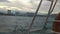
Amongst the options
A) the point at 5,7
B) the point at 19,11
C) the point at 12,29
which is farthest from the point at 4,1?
the point at 12,29

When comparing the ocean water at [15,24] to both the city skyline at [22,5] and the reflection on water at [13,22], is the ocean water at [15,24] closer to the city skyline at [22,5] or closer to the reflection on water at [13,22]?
the reflection on water at [13,22]

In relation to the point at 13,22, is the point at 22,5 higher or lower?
higher

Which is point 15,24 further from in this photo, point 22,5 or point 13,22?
point 22,5

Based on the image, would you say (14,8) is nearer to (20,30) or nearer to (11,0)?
(11,0)

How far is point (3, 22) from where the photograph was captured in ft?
6.40

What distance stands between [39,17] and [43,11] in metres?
0.10

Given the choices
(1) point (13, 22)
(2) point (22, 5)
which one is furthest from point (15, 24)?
(2) point (22, 5)

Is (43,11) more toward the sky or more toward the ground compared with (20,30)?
more toward the sky

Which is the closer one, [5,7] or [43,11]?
[5,7]

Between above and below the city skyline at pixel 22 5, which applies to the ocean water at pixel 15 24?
below

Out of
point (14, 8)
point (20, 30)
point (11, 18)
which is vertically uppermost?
point (14, 8)

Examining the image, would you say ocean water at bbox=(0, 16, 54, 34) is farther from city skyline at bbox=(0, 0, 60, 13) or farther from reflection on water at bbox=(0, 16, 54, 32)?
city skyline at bbox=(0, 0, 60, 13)

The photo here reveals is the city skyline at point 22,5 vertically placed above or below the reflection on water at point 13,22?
above

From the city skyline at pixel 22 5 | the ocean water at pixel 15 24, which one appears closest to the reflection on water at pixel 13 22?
the ocean water at pixel 15 24
